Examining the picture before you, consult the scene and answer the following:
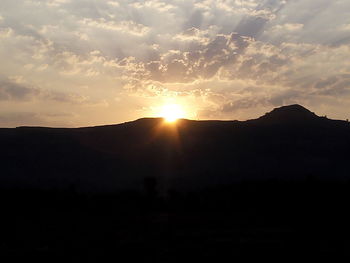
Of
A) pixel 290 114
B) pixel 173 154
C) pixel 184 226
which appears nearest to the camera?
pixel 184 226

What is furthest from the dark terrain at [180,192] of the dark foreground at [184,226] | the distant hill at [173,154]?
the distant hill at [173,154]

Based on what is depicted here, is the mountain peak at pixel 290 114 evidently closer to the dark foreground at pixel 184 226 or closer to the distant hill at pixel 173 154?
the distant hill at pixel 173 154

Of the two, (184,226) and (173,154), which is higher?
(173,154)

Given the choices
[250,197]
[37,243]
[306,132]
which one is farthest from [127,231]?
[306,132]

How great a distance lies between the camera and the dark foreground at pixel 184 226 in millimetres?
16672

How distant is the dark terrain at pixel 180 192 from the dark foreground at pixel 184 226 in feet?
0.21

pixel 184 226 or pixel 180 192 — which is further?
pixel 180 192

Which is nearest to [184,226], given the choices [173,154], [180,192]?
[180,192]

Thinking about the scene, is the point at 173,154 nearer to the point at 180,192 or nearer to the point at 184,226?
the point at 180,192

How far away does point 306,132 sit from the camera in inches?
3344

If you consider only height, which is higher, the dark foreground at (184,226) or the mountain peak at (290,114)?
the mountain peak at (290,114)

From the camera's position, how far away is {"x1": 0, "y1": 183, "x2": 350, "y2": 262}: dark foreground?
16.7 meters

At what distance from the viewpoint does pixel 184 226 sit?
80.2ft

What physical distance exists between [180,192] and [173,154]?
29.9 m
